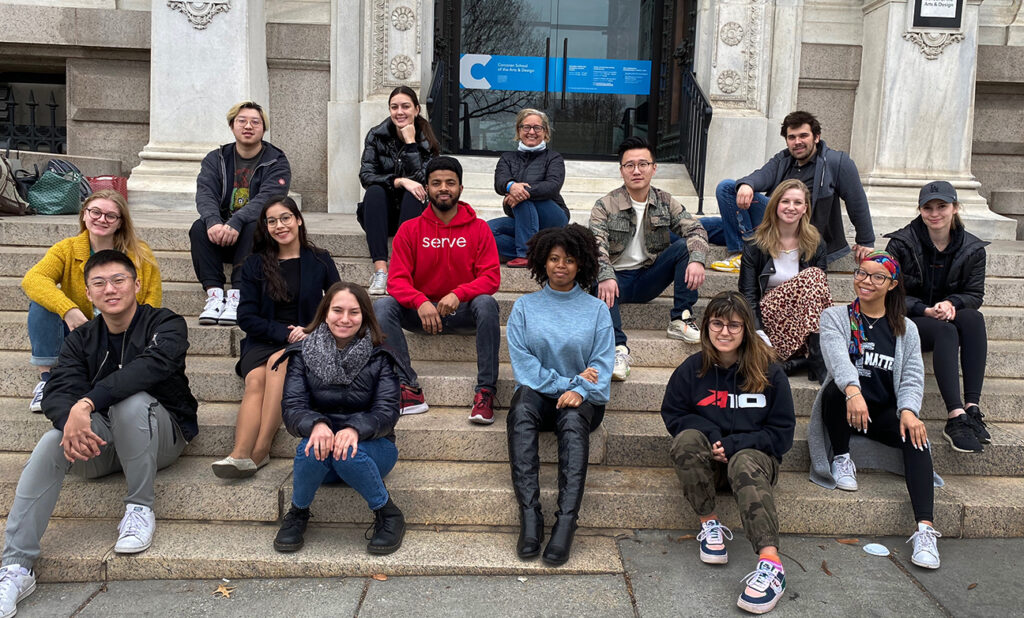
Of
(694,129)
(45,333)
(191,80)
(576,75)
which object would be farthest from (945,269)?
(191,80)

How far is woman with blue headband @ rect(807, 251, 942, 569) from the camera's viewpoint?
12.6 feet

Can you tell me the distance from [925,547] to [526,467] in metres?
1.84

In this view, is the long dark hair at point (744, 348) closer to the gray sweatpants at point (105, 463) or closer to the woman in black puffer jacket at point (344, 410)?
the woman in black puffer jacket at point (344, 410)

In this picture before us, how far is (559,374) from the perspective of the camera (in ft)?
12.8

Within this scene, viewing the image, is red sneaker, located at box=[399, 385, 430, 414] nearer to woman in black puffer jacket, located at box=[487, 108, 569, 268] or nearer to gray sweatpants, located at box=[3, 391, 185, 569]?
gray sweatpants, located at box=[3, 391, 185, 569]

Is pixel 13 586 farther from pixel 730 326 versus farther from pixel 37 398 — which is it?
pixel 730 326

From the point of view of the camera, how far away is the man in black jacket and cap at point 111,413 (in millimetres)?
3180

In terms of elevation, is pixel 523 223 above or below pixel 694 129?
below

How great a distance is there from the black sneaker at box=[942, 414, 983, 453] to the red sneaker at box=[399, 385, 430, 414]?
2866mm

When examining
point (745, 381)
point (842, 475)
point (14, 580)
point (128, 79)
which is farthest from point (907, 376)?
point (128, 79)

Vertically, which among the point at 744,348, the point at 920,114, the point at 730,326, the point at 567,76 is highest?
the point at 567,76

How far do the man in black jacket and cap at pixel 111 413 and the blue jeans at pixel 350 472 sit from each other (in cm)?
70

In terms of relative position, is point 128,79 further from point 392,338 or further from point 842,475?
point 842,475

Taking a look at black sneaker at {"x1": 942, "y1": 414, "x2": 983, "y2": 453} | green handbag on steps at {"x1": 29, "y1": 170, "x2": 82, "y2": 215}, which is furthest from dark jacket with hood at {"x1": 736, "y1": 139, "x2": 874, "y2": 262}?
green handbag on steps at {"x1": 29, "y1": 170, "x2": 82, "y2": 215}
